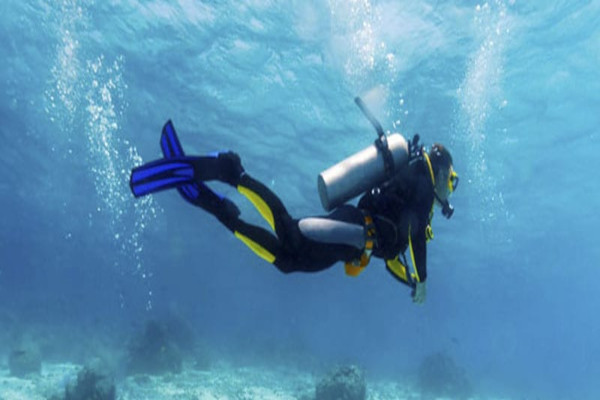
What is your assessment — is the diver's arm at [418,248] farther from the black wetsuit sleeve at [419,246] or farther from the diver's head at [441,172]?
the diver's head at [441,172]

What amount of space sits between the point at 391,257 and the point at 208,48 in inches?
612

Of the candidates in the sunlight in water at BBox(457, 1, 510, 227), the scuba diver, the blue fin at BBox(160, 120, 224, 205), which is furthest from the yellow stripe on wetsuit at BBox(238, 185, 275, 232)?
the sunlight in water at BBox(457, 1, 510, 227)

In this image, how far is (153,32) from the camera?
17.8 meters

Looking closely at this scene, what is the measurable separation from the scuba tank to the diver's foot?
39.4 inches

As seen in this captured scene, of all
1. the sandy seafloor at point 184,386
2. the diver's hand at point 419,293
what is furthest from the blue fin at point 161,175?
the sandy seafloor at point 184,386

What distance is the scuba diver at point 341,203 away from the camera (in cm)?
494

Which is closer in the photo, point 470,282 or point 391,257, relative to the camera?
point 391,257

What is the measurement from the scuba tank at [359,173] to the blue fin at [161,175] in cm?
157

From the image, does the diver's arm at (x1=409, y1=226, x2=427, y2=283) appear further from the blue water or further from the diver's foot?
the blue water

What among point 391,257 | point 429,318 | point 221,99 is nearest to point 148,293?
point 429,318

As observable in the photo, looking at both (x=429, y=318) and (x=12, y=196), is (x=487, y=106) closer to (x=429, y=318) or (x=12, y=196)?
(x=12, y=196)

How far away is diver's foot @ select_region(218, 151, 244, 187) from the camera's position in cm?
508

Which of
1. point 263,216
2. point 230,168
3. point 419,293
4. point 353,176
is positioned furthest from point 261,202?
point 419,293

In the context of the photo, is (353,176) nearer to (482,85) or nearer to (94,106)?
(482,85)
